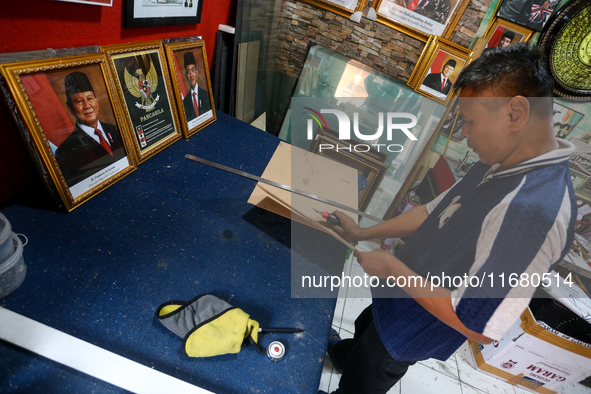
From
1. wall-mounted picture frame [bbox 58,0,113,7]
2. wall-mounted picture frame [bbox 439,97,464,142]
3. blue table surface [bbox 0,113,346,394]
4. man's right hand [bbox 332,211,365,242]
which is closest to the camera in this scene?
blue table surface [bbox 0,113,346,394]

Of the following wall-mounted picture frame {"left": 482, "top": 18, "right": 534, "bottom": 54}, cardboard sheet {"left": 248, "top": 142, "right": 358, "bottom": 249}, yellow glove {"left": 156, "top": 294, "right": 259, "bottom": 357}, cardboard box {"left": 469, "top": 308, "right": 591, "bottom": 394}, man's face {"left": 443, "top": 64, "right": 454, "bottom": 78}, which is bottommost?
cardboard box {"left": 469, "top": 308, "right": 591, "bottom": 394}

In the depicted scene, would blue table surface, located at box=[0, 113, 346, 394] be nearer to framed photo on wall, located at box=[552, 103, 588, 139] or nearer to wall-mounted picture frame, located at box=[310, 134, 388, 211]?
wall-mounted picture frame, located at box=[310, 134, 388, 211]

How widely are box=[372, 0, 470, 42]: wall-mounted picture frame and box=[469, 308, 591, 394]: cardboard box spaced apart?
5.74 feet

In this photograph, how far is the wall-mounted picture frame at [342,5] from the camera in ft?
5.54

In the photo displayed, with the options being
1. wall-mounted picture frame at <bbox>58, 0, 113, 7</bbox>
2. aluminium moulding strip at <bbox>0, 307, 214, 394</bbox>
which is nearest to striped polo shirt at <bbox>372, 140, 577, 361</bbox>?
aluminium moulding strip at <bbox>0, 307, 214, 394</bbox>

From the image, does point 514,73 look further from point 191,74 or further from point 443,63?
point 191,74

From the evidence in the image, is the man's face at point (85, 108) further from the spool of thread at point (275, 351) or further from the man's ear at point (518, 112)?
the man's ear at point (518, 112)

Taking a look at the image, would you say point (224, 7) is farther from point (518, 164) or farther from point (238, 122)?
point (518, 164)

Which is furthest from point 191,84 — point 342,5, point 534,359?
point 534,359

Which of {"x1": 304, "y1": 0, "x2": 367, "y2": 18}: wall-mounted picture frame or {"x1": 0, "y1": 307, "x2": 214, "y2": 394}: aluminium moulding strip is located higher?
{"x1": 304, "y1": 0, "x2": 367, "y2": 18}: wall-mounted picture frame

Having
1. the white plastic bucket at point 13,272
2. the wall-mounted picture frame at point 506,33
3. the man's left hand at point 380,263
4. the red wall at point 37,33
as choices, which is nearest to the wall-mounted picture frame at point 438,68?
the wall-mounted picture frame at point 506,33

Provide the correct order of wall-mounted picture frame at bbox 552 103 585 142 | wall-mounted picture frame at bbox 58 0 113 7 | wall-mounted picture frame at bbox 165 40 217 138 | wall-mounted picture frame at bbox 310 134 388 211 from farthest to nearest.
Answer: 1. wall-mounted picture frame at bbox 310 134 388 211
2. wall-mounted picture frame at bbox 552 103 585 142
3. wall-mounted picture frame at bbox 165 40 217 138
4. wall-mounted picture frame at bbox 58 0 113 7

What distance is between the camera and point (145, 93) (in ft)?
3.67

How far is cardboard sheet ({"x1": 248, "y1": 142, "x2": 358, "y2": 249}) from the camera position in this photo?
996 mm
